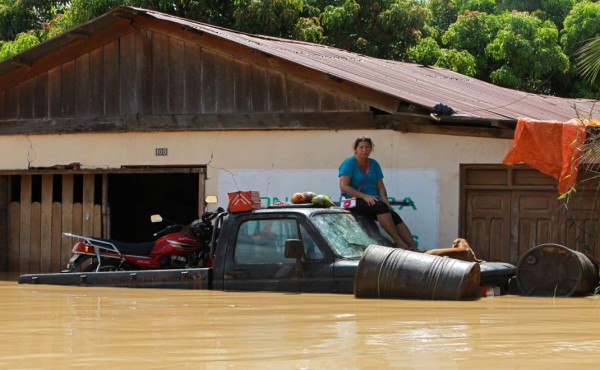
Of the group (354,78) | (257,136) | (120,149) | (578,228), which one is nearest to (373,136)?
(354,78)

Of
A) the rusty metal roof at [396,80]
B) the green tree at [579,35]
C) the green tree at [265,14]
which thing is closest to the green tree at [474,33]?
the green tree at [579,35]

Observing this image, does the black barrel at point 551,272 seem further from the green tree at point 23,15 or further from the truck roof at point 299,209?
the green tree at point 23,15

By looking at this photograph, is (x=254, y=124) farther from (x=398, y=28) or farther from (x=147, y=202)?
(x=398, y=28)

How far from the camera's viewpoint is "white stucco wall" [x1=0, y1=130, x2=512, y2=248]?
516 inches

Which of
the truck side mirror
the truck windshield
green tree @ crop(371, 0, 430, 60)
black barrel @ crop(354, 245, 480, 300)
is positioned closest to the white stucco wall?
the truck windshield

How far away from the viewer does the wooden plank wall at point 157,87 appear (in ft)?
46.3

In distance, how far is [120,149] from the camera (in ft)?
49.3

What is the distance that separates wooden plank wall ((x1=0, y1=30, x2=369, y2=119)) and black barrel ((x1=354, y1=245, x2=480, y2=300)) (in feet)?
14.6

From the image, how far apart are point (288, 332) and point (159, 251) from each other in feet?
15.6

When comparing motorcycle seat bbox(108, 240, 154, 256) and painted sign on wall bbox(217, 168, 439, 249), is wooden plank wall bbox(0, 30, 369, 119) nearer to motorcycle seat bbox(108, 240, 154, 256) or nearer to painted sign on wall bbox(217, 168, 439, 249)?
painted sign on wall bbox(217, 168, 439, 249)

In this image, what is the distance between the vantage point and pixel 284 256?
387 inches

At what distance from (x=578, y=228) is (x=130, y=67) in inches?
252

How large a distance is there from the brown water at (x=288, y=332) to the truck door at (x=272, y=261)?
0.61ft

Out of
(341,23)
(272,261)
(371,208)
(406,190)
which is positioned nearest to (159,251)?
(272,261)
